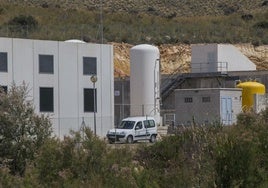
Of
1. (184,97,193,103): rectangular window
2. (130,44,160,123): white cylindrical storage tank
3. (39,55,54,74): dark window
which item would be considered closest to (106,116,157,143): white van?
(184,97,193,103): rectangular window

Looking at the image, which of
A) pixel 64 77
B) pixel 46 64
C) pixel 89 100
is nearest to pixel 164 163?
pixel 46 64

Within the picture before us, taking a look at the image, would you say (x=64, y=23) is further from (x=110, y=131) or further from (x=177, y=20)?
(x=110, y=131)

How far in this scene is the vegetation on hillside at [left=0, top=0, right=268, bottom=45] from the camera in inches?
3841

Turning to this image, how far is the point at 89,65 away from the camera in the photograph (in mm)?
60594

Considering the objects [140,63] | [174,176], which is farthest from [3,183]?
[140,63]

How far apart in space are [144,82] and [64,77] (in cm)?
1079

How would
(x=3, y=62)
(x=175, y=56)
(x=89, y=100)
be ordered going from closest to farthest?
(x=3, y=62) < (x=89, y=100) < (x=175, y=56)

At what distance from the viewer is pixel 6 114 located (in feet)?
82.4

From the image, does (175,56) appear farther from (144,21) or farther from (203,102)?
(203,102)

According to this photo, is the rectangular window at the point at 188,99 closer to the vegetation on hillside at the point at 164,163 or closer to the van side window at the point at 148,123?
the van side window at the point at 148,123

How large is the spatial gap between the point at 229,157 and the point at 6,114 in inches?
475

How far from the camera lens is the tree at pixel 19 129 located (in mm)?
23688

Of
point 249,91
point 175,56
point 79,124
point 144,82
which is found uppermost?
point 175,56

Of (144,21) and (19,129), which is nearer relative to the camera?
(19,129)
